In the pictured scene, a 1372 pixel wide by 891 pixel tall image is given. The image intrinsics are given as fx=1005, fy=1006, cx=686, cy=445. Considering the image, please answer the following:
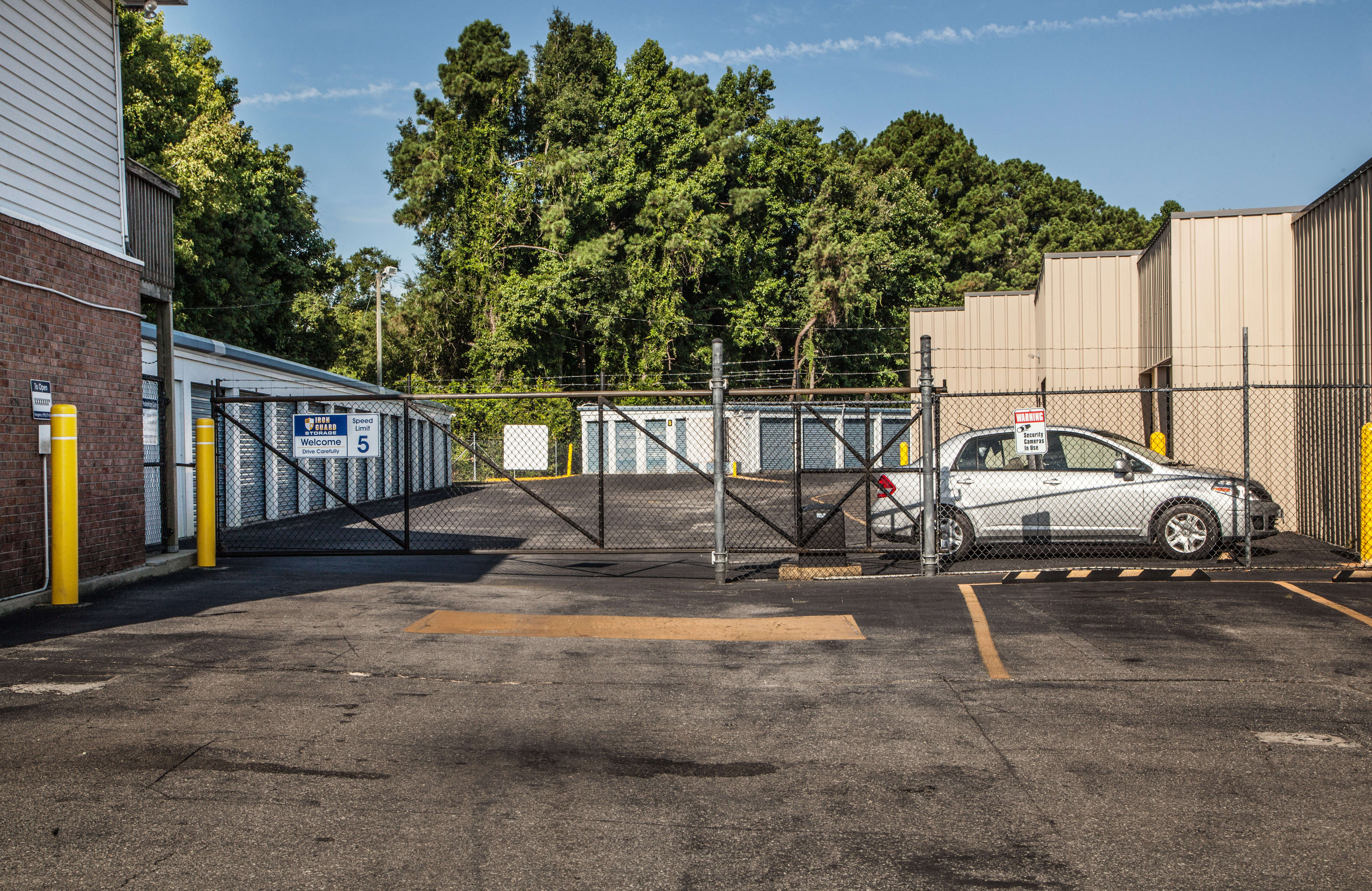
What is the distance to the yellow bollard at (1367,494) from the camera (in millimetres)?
9984

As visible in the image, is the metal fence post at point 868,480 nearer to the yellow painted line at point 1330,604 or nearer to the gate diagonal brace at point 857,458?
the gate diagonal brace at point 857,458

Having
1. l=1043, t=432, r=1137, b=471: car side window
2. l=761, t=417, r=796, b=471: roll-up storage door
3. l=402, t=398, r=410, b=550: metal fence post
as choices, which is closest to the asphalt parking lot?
l=402, t=398, r=410, b=550: metal fence post

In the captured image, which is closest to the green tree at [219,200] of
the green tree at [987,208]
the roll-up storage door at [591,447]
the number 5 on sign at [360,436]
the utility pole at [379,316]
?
the utility pole at [379,316]

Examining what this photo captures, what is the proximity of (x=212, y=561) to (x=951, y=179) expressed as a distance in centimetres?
6201

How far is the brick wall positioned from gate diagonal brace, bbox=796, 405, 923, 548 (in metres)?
6.80

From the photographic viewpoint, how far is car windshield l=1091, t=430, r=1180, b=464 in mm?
11758

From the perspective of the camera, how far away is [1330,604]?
852 centimetres

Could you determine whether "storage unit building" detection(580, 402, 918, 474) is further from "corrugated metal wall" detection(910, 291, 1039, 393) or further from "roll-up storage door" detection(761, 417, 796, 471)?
"corrugated metal wall" detection(910, 291, 1039, 393)

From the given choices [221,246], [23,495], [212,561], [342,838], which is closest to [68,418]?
[23,495]

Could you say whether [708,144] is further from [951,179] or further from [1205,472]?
[1205,472]

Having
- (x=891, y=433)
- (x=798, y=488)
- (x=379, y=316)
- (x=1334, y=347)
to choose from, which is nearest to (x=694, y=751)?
(x=798, y=488)

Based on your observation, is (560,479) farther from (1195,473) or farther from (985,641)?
(985,641)

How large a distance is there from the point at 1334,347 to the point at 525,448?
68.4 feet

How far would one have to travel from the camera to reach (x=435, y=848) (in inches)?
149
